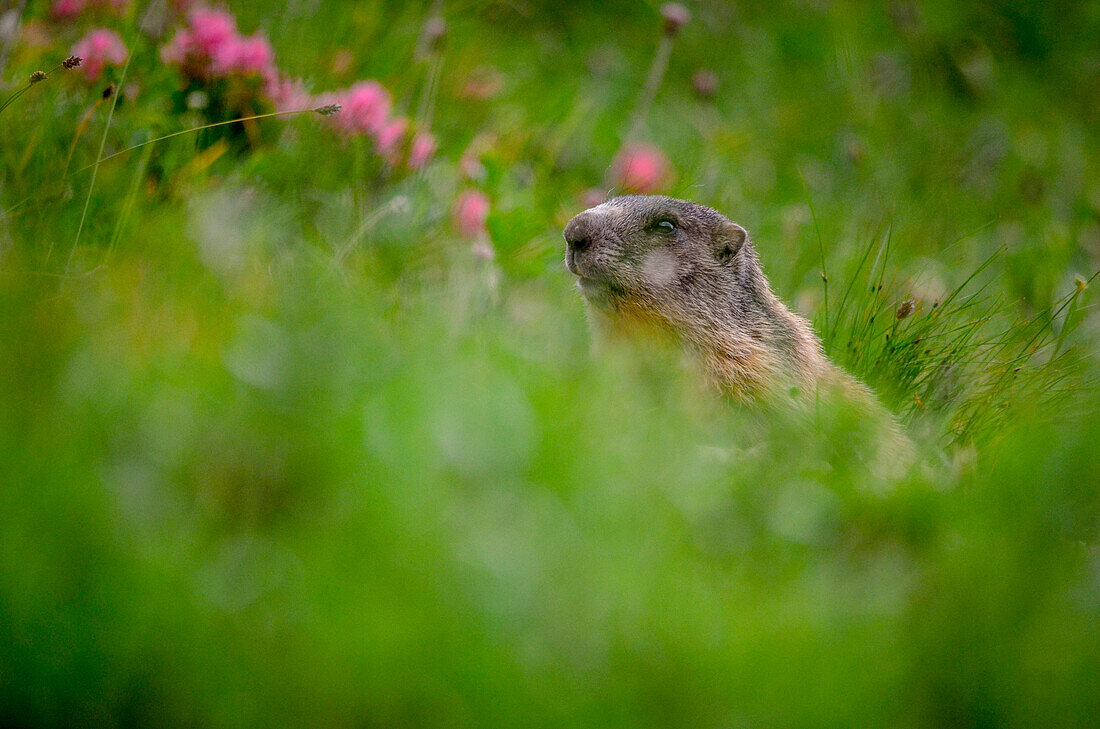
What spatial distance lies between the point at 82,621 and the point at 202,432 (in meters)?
0.37

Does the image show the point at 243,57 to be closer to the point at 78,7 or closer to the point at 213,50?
the point at 213,50

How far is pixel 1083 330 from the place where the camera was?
4.00 metres

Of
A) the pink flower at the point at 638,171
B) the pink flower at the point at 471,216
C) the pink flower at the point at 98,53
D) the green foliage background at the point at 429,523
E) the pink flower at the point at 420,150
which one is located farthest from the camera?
the pink flower at the point at 638,171

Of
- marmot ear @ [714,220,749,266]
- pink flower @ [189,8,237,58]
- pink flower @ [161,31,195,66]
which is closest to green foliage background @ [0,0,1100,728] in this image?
pink flower @ [161,31,195,66]

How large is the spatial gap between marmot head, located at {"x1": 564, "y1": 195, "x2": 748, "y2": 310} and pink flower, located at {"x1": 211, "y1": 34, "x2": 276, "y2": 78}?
143cm

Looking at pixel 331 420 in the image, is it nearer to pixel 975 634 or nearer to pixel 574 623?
pixel 574 623

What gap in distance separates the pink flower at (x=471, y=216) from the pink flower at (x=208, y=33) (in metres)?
1.15

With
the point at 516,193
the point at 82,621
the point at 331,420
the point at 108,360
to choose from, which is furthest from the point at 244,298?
the point at 516,193

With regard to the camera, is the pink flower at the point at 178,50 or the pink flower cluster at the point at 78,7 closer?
the pink flower at the point at 178,50

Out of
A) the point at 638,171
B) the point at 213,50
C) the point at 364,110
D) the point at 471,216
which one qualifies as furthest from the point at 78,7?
the point at 638,171

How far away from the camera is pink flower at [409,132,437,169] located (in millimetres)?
3900

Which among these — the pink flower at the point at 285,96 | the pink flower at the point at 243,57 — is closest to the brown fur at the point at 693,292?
Result: the pink flower at the point at 285,96

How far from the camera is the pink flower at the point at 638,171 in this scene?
194 inches

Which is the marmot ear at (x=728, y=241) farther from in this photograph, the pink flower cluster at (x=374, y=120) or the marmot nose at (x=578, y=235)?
the pink flower cluster at (x=374, y=120)
